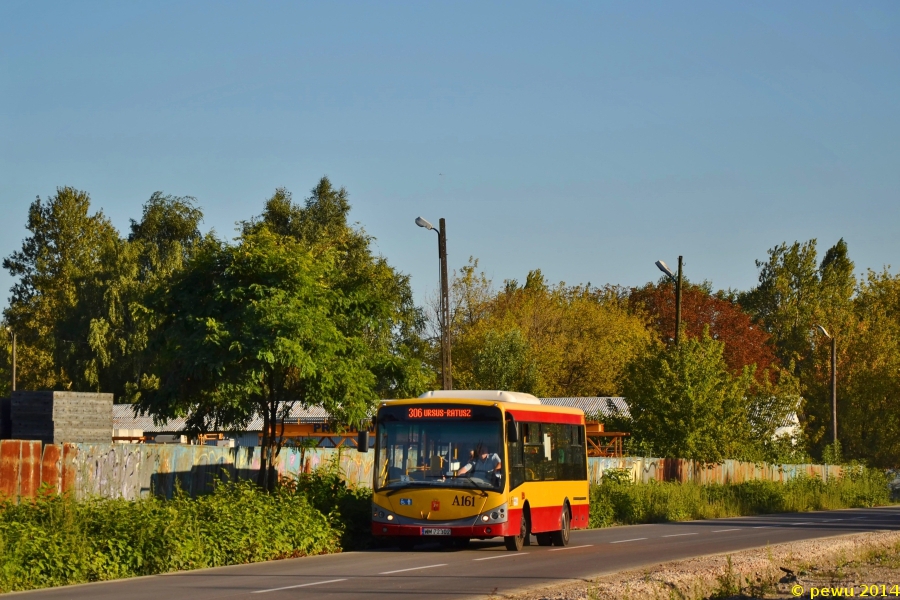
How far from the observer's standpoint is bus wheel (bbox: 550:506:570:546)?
82.6 feet

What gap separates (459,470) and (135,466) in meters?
6.18

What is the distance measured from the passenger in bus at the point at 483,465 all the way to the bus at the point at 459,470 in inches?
0.7

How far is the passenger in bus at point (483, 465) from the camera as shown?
22.6 meters

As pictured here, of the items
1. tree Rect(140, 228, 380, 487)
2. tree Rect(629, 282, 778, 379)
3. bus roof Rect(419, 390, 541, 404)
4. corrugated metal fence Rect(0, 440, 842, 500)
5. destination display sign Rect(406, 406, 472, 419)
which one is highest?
tree Rect(629, 282, 778, 379)

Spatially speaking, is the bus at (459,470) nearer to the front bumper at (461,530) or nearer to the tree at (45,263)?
the front bumper at (461,530)

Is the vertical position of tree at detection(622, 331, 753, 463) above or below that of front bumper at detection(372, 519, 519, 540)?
above

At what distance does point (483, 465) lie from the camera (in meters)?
22.7

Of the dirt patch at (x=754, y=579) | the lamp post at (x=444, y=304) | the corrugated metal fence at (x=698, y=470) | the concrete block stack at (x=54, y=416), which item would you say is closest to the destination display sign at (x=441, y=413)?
the dirt patch at (x=754, y=579)

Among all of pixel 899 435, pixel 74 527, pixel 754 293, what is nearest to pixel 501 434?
pixel 74 527

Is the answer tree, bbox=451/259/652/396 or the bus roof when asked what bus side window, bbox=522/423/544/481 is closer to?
the bus roof

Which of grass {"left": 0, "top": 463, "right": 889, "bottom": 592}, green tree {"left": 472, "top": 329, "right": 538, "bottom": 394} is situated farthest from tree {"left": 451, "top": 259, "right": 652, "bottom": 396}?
grass {"left": 0, "top": 463, "right": 889, "bottom": 592}

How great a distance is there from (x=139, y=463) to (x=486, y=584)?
31.7 feet

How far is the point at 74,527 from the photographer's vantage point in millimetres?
17688

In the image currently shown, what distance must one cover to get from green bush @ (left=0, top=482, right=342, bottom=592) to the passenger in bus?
2.99 metres
